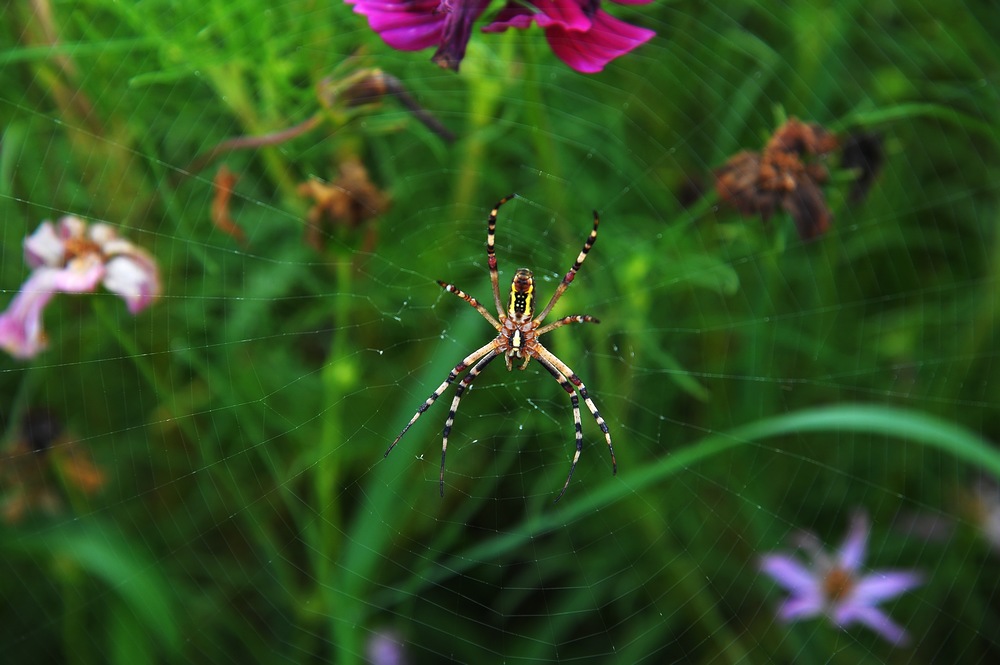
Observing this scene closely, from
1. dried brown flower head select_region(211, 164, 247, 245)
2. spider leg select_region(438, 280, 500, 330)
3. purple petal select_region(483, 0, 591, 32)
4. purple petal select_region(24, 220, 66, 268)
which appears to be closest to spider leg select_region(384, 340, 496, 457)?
spider leg select_region(438, 280, 500, 330)

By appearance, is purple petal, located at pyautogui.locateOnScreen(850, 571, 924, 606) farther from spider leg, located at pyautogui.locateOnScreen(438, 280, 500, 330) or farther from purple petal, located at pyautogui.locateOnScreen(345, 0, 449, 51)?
purple petal, located at pyautogui.locateOnScreen(345, 0, 449, 51)

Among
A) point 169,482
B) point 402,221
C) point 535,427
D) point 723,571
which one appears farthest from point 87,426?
point 723,571

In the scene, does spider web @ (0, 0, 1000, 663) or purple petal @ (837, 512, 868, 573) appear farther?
purple petal @ (837, 512, 868, 573)

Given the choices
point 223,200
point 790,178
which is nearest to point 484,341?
point 223,200

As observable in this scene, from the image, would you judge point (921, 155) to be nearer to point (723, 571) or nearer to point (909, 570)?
point (909, 570)

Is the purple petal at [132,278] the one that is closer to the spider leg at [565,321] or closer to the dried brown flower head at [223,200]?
the dried brown flower head at [223,200]

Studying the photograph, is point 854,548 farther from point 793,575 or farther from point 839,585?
point 793,575

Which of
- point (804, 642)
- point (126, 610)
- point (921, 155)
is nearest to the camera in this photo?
point (126, 610)
